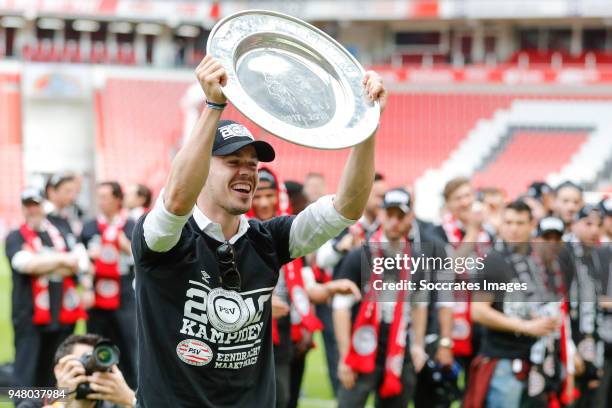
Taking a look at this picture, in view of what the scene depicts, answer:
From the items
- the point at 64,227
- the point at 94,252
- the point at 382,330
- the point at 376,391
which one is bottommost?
the point at 376,391

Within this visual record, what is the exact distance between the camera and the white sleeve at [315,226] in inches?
137

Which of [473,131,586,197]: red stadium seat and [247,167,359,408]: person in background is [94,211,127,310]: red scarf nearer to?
[247,167,359,408]: person in background

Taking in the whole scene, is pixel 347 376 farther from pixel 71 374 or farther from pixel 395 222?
pixel 71 374

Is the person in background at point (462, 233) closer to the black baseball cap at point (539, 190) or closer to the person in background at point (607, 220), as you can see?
the person in background at point (607, 220)

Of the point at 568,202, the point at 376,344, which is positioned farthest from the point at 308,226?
the point at 568,202

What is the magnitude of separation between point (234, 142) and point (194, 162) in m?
0.32

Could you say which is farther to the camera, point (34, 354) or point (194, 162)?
point (34, 354)

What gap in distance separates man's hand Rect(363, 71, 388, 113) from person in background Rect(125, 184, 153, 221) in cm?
598

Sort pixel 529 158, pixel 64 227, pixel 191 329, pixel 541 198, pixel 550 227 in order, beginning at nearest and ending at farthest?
pixel 191 329
pixel 550 227
pixel 64 227
pixel 541 198
pixel 529 158

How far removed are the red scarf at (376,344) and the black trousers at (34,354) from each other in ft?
9.10


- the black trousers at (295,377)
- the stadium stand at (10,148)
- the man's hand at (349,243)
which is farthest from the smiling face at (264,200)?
the stadium stand at (10,148)

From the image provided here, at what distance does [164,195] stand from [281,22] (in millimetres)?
763

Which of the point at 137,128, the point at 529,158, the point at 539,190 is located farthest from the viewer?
the point at 137,128

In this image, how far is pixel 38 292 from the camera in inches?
309
